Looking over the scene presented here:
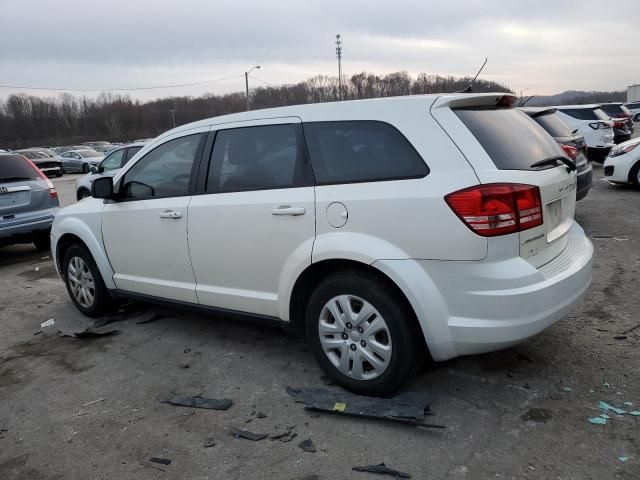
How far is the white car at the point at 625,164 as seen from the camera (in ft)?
34.8

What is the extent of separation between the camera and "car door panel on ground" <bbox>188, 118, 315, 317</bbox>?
343 centimetres

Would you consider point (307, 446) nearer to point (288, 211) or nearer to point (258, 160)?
point (288, 211)

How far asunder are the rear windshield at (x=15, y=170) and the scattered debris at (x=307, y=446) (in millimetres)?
7320

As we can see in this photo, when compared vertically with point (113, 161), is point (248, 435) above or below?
below

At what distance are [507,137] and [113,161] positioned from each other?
1150 cm

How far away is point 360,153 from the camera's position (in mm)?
3250

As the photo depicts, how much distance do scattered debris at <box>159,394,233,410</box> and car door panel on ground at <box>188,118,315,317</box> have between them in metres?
0.66

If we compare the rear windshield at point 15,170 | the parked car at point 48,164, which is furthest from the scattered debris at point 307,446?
the parked car at point 48,164

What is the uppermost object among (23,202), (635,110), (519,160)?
(635,110)

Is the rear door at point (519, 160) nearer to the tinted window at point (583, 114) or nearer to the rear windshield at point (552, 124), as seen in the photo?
the rear windshield at point (552, 124)

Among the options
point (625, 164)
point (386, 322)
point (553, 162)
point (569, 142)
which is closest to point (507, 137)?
point (553, 162)

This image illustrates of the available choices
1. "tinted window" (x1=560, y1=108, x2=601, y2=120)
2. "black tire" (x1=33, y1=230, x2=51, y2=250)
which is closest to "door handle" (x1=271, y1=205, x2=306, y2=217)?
"black tire" (x1=33, y1=230, x2=51, y2=250)

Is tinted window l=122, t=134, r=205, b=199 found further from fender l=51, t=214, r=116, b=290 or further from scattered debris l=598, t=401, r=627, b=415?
scattered debris l=598, t=401, r=627, b=415

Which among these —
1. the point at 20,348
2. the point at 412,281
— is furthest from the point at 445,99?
the point at 20,348
